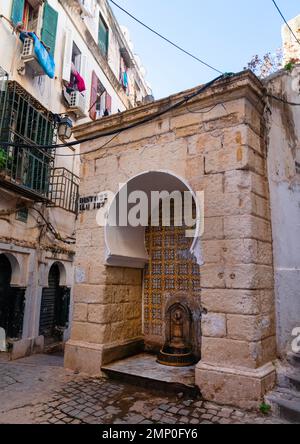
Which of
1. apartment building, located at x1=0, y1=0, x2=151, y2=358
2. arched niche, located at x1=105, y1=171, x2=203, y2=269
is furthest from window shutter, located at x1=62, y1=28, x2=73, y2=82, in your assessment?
arched niche, located at x1=105, y1=171, x2=203, y2=269

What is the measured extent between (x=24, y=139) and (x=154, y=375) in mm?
5552

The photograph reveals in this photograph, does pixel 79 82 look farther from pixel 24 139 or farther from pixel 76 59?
pixel 24 139

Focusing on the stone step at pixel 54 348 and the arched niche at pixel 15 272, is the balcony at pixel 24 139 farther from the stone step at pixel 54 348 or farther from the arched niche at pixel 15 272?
the stone step at pixel 54 348

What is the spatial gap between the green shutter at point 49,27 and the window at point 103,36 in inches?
150

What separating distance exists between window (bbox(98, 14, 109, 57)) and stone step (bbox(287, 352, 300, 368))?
40.9 feet

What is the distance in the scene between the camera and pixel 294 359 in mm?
3914

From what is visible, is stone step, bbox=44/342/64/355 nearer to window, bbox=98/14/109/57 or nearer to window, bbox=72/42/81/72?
window, bbox=72/42/81/72

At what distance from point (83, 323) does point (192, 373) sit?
1803 millimetres

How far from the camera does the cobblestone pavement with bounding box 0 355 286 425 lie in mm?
3252

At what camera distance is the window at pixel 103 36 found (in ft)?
41.3

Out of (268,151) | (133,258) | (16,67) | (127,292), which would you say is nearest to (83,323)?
(127,292)

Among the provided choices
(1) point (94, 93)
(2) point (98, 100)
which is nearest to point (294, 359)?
(1) point (94, 93)

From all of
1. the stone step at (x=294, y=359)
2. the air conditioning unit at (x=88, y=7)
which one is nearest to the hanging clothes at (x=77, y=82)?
the air conditioning unit at (x=88, y=7)

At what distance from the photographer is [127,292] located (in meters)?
5.38
